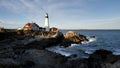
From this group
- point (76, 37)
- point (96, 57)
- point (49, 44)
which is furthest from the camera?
point (76, 37)

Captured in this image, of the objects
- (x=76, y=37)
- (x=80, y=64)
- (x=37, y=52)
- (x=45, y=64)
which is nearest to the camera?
(x=80, y=64)

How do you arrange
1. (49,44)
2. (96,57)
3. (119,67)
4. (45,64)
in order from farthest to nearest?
1. (49,44)
2. (96,57)
3. (45,64)
4. (119,67)

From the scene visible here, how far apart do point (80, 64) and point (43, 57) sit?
→ 23.5ft

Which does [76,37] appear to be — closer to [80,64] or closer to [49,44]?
[49,44]

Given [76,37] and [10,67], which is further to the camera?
[76,37]

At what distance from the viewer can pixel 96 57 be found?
2586 centimetres

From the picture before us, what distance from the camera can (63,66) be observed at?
74.5 feet

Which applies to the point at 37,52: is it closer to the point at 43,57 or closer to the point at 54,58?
the point at 43,57

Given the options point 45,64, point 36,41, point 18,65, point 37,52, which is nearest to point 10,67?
point 18,65

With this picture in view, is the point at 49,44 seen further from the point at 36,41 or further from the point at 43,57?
the point at 43,57

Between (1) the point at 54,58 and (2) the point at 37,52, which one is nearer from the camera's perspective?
(1) the point at 54,58

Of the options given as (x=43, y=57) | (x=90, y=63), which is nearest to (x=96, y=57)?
(x=90, y=63)

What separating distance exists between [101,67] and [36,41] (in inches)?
1134

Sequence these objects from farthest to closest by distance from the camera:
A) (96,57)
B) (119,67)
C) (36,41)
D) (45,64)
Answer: (36,41)
(96,57)
(45,64)
(119,67)
